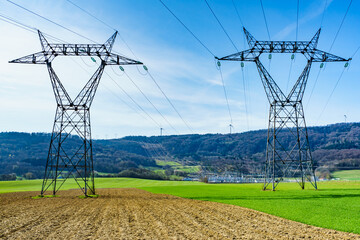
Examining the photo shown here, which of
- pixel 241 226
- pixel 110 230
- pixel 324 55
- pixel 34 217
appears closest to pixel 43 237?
pixel 110 230

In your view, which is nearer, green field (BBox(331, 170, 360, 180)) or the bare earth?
the bare earth

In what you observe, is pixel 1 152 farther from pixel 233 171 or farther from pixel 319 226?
pixel 319 226

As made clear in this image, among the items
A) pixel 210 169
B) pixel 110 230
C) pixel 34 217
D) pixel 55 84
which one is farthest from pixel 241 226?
pixel 210 169

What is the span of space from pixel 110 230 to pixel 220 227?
20.4ft

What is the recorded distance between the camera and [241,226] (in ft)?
59.0

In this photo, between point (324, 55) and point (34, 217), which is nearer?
point (34, 217)

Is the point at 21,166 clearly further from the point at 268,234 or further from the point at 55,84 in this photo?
the point at 268,234

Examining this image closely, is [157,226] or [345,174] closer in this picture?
[157,226]

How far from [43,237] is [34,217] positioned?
7.54 meters

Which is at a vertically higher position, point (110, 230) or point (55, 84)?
point (55, 84)

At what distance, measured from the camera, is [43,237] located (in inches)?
601

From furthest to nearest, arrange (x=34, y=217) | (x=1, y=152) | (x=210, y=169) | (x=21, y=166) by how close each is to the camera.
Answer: (x=1, y=152)
(x=210, y=169)
(x=21, y=166)
(x=34, y=217)

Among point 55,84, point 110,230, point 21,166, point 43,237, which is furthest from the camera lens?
point 21,166

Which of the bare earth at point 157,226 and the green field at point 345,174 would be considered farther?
the green field at point 345,174
